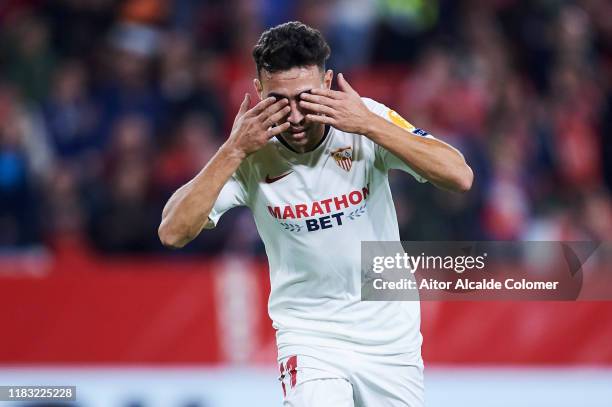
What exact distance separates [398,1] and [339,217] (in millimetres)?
7605

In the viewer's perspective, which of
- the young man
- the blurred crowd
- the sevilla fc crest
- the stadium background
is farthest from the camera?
the blurred crowd

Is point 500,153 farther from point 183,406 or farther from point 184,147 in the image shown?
point 183,406

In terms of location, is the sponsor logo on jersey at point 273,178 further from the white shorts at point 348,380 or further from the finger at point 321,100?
the white shorts at point 348,380

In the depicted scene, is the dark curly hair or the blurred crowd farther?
the blurred crowd

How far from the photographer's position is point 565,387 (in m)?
8.38

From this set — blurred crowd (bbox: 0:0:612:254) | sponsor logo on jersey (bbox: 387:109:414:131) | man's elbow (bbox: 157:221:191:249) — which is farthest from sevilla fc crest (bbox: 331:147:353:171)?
blurred crowd (bbox: 0:0:612:254)

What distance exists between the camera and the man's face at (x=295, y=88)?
4.58 metres

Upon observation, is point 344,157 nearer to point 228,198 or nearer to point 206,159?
point 228,198

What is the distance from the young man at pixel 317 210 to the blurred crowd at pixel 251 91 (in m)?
4.26

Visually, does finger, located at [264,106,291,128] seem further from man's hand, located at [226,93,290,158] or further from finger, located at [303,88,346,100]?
finger, located at [303,88,346,100]

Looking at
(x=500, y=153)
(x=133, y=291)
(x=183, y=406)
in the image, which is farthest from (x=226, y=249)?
(x=500, y=153)

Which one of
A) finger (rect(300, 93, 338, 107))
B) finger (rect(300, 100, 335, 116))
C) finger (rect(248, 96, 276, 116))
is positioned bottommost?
finger (rect(300, 100, 335, 116))

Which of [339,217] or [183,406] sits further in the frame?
[183,406]

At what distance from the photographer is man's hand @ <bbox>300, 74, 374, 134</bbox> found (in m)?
A: 4.52
